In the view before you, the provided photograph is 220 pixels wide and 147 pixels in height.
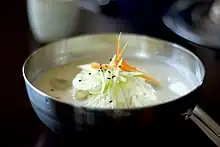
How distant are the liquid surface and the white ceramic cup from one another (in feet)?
0.66

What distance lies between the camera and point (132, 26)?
3.62 feet

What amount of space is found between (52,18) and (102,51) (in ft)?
0.65

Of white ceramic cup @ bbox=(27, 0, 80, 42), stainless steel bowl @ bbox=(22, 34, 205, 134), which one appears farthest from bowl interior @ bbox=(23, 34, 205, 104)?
white ceramic cup @ bbox=(27, 0, 80, 42)

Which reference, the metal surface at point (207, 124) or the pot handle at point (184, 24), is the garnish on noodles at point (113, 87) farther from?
the pot handle at point (184, 24)

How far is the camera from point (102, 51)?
0.82 meters

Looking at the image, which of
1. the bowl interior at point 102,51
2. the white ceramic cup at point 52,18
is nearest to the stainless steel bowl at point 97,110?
the bowl interior at point 102,51

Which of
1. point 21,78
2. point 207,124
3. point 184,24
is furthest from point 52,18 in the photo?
point 207,124

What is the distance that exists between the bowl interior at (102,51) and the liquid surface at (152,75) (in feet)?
0.04

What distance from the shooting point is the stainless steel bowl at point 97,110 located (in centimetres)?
58

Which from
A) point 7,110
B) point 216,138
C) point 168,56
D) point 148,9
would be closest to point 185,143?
point 216,138

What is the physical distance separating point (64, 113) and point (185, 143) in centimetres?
19

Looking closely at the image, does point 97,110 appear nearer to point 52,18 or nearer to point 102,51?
point 102,51

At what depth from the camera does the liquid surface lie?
2.28 ft

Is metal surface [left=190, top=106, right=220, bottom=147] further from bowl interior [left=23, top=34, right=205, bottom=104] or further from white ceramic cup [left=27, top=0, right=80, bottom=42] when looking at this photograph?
white ceramic cup [left=27, top=0, right=80, bottom=42]
